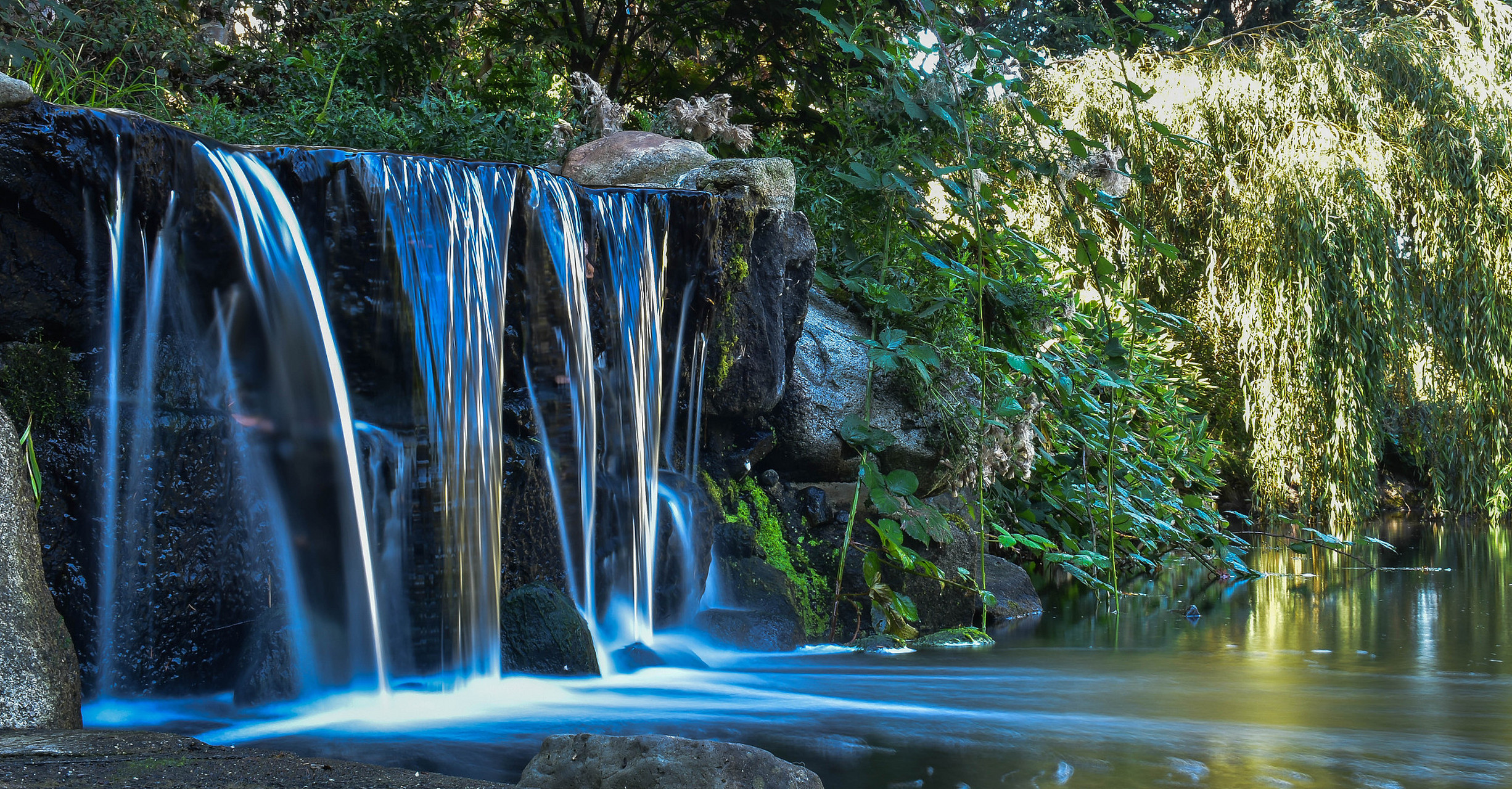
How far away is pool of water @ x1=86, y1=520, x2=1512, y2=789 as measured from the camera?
2748mm

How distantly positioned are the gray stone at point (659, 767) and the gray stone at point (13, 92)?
220 centimetres

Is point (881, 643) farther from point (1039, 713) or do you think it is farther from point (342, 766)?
point (342, 766)

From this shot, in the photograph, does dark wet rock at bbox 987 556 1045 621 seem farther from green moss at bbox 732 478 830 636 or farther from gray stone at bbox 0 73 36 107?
gray stone at bbox 0 73 36 107

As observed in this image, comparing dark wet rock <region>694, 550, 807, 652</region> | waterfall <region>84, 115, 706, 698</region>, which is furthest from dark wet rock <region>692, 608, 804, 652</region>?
waterfall <region>84, 115, 706, 698</region>

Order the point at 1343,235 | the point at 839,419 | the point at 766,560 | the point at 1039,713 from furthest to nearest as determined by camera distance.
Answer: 1. the point at 1343,235
2. the point at 839,419
3. the point at 766,560
4. the point at 1039,713

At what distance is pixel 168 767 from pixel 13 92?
192cm

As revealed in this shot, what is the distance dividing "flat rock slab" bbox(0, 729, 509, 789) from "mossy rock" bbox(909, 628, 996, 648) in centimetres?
280

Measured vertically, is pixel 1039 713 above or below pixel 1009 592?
below

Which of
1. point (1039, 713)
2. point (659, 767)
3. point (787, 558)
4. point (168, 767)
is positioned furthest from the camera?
point (787, 558)

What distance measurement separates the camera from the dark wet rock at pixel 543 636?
12.5ft

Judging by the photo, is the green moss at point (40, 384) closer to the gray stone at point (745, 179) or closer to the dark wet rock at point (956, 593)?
the gray stone at point (745, 179)

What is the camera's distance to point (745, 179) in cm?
495

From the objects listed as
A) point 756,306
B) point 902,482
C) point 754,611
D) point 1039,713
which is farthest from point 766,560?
point 1039,713

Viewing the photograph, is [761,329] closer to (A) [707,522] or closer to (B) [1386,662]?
(A) [707,522]
